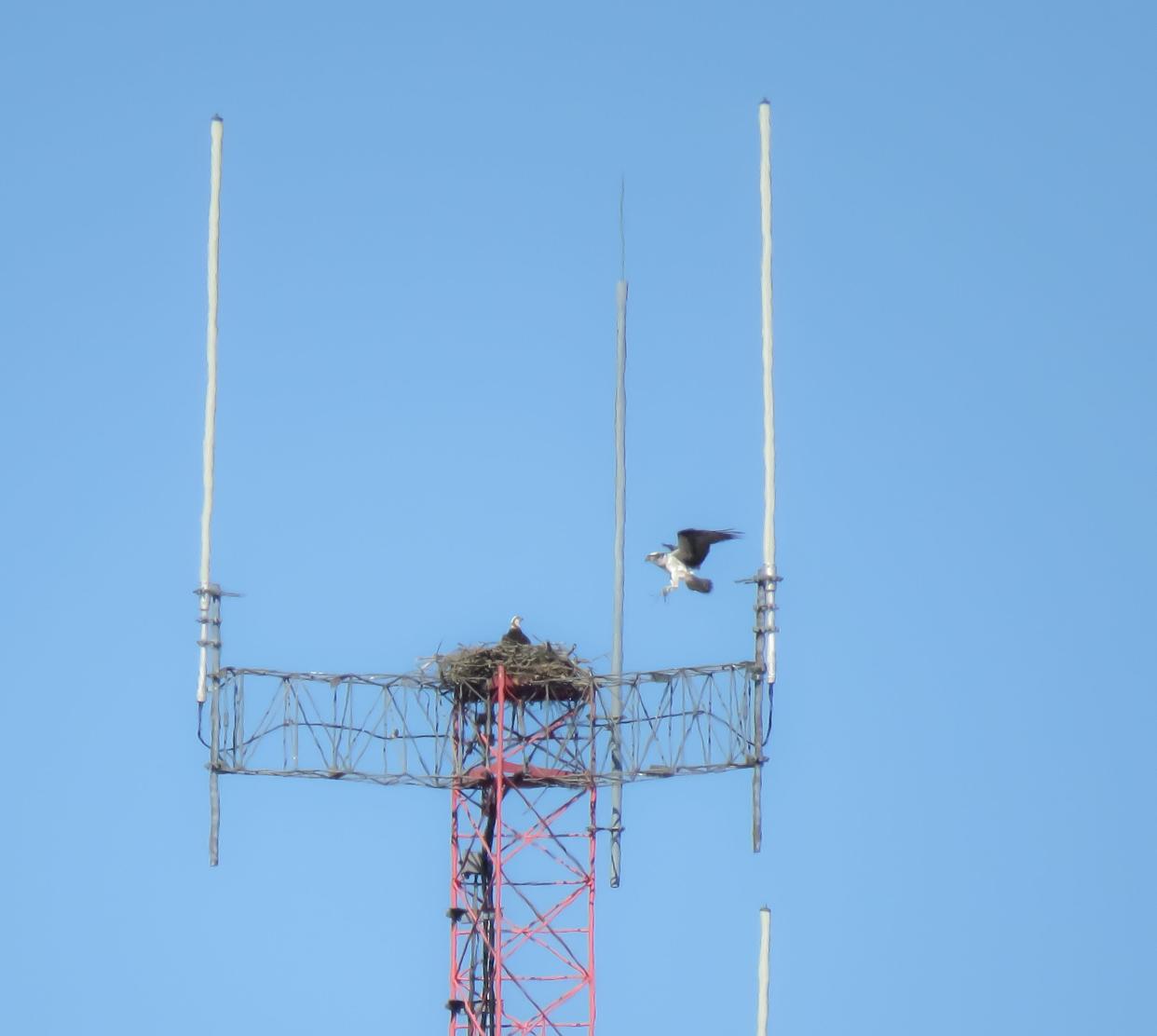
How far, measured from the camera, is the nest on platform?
72188mm

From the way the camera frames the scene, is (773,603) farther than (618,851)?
No

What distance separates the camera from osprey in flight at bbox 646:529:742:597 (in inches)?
2781

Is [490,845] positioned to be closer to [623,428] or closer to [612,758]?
[612,758]

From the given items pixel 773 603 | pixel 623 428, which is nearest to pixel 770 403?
pixel 773 603

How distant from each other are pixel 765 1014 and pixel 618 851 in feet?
21.6

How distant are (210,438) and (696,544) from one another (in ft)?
22.3

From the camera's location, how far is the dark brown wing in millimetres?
70562

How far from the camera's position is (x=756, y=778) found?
69.0 m

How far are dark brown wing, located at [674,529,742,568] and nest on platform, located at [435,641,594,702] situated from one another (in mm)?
2331

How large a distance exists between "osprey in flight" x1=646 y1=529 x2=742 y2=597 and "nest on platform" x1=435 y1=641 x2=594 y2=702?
6.68ft

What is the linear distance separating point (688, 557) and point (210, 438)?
6716 mm

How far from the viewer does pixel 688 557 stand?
233 ft

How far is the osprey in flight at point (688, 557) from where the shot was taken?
7062 centimetres

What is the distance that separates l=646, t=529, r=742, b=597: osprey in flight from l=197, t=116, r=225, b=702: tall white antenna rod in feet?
20.0
